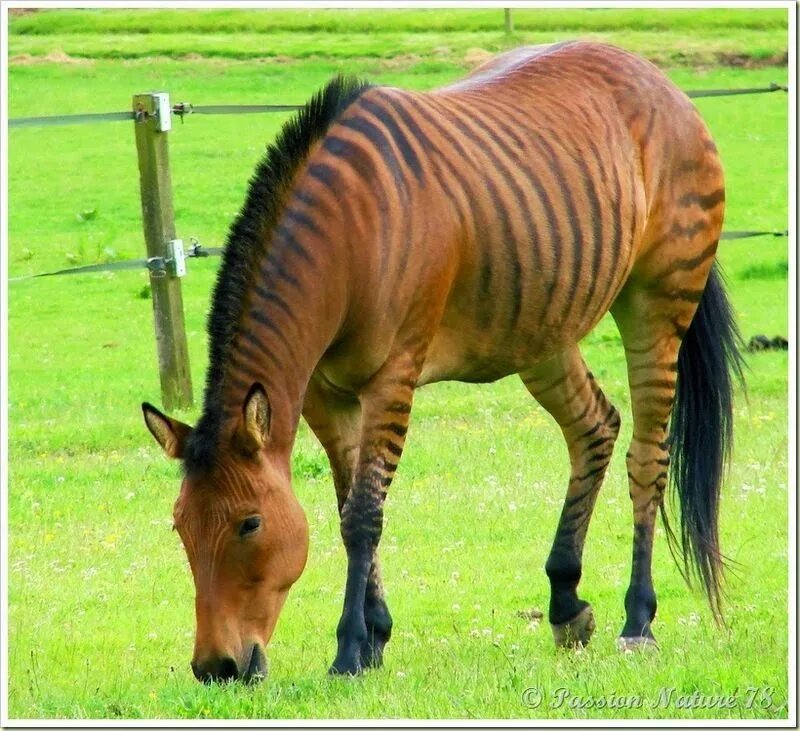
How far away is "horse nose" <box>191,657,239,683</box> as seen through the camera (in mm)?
4348

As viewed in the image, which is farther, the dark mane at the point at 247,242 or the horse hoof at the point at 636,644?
the horse hoof at the point at 636,644

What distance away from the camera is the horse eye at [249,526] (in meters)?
4.47

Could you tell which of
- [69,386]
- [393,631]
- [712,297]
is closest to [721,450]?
[712,297]

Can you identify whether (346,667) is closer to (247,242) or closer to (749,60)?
(247,242)

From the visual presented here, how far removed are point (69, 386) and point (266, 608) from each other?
8.08 meters

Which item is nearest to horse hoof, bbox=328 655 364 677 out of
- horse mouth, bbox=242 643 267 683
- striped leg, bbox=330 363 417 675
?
striped leg, bbox=330 363 417 675

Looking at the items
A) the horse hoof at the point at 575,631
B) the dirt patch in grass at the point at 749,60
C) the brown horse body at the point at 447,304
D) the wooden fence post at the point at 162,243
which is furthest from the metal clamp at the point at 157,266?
the dirt patch in grass at the point at 749,60

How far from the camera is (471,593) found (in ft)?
20.7

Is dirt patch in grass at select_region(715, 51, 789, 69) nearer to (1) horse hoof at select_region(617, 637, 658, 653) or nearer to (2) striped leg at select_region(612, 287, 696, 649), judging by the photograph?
(2) striped leg at select_region(612, 287, 696, 649)

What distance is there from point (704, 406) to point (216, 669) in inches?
118

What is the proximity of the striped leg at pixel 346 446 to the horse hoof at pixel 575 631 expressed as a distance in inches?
32.5

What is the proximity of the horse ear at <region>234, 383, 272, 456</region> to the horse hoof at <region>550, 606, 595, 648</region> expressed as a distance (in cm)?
187

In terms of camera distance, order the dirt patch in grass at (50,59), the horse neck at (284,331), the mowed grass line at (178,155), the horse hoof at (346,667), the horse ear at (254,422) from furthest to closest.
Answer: the dirt patch in grass at (50,59) < the mowed grass line at (178,155) < the horse hoof at (346,667) < the horse neck at (284,331) < the horse ear at (254,422)

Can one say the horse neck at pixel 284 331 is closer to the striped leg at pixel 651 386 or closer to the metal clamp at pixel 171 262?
the striped leg at pixel 651 386
